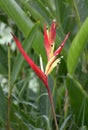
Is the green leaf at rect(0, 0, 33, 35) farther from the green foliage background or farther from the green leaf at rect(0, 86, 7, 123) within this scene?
the green leaf at rect(0, 86, 7, 123)

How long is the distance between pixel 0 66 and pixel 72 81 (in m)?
0.38

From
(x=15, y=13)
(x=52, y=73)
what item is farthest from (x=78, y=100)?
(x=15, y=13)

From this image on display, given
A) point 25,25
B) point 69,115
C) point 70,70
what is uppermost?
point 25,25

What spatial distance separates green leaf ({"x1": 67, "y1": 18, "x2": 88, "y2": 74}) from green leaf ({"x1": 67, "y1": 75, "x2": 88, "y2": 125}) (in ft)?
0.15

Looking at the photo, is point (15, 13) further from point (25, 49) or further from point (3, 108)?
point (3, 108)

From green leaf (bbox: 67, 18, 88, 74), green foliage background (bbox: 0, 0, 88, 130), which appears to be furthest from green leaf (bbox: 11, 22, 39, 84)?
green leaf (bbox: 67, 18, 88, 74)

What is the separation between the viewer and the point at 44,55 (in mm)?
993

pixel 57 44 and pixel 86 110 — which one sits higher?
pixel 57 44

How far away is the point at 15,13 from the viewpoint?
0.93 meters

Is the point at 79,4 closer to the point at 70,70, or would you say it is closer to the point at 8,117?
the point at 70,70

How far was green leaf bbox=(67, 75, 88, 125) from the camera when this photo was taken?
926mm

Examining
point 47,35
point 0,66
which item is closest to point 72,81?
point 47,35

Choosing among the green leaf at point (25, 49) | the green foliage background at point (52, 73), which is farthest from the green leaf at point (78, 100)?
the green leaf at point (25, 49)

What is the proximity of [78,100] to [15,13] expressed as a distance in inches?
10.5
